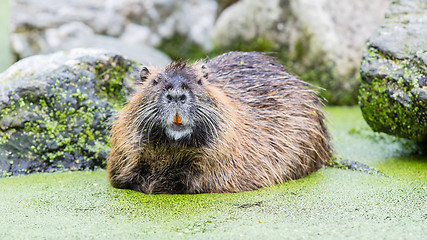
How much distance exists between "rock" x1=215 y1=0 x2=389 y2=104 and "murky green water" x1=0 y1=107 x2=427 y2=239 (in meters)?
2.35

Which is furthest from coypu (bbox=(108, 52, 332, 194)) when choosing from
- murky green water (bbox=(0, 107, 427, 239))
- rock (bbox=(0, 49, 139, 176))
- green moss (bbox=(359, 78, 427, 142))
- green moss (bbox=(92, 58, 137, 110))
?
green moss (bbox=(92, 58, 137, 110))

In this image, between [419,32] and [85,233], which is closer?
[85,233]

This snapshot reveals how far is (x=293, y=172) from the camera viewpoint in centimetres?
421

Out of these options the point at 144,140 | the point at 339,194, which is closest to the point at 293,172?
the point at 339,194

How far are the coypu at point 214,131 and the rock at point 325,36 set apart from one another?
7.91ft

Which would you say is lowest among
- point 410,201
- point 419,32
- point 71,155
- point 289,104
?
point 71,155

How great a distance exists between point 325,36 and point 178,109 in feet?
12.3

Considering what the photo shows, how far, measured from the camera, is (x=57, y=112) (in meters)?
4.49

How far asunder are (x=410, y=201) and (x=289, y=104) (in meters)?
1.25

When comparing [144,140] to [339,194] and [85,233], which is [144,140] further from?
[339,194]

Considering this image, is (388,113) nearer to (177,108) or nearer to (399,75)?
(399,75)

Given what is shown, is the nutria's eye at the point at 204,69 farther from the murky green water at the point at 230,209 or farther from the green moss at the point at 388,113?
the green moss at the point at 388,113

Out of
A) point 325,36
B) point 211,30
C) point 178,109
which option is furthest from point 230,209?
point 211,30

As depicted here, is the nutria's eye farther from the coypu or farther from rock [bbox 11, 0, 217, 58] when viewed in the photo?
rock [bbox 11, 0, 217, 58]
